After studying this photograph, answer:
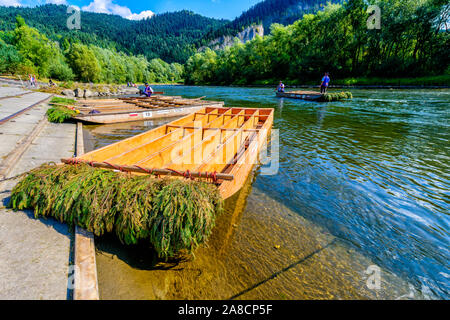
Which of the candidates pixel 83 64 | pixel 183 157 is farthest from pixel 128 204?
pixel 83 64

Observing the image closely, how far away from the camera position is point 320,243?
342 cm

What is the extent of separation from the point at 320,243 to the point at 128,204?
3.11 meters

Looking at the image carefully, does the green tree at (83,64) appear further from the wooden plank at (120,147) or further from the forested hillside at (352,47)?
the wooden plank at (120,147)

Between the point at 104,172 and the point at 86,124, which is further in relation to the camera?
the point at 86,124

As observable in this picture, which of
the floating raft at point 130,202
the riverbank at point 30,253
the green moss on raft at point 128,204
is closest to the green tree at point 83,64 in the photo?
the riverbank at point 30,253

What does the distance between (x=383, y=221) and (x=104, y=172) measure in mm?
5085

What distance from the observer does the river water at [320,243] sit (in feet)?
8.48

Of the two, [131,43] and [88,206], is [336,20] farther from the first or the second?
[131,43]

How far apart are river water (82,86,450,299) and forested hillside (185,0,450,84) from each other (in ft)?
158

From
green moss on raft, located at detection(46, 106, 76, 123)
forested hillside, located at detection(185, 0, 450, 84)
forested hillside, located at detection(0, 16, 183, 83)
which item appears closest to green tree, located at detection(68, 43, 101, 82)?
forested hillside, located at detection(0, 16, 183, 83)

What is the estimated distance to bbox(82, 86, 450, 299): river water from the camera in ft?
8.48

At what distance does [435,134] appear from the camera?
9203 millimetres

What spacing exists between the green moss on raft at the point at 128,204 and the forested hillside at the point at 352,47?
54278 millimetres

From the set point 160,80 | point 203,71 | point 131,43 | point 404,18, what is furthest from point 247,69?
point 131,43
